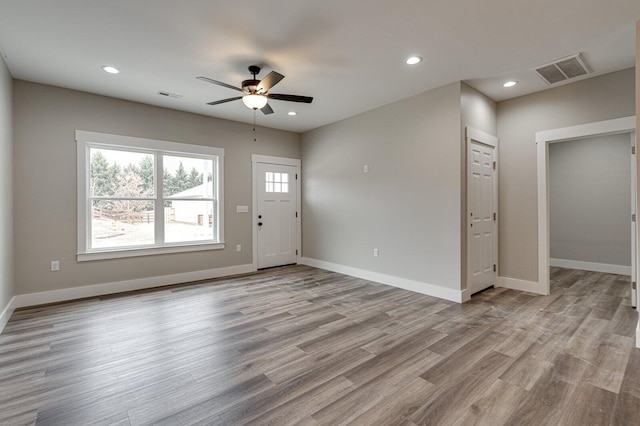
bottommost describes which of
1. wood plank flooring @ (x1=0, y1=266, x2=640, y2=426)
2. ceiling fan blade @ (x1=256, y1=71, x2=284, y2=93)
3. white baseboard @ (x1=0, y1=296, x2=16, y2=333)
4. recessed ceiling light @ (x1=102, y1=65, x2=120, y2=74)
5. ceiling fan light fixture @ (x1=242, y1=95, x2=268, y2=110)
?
wood plank flooring @ (x1=0, y1=266, x2=640, y2=426)

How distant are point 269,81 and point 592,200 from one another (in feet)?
20.5

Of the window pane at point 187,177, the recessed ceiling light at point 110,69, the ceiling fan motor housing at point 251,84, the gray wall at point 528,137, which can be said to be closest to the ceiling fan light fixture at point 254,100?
the ceiling fan motor housing at point 251,84

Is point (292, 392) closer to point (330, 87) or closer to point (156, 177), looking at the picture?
point (330, 87)

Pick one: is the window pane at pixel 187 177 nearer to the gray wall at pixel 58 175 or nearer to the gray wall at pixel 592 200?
the gray wall at pixel 58 175

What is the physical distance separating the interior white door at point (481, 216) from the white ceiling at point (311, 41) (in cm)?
95

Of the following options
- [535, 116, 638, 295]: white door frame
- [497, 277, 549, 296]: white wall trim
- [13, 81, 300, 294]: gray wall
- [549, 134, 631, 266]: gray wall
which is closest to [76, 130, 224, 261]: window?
[13, 81, 300, 294]: gray wall

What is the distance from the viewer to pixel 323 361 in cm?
246

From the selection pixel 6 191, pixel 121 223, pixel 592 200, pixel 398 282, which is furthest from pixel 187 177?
pixel 592 200

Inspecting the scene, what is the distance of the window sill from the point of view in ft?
14.0

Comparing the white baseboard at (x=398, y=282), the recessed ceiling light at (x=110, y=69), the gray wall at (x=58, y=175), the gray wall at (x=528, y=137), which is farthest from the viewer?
the white baseboard at (x=398, y=282)

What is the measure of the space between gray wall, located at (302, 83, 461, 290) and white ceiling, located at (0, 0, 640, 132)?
59 cm

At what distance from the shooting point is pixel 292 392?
206 cm

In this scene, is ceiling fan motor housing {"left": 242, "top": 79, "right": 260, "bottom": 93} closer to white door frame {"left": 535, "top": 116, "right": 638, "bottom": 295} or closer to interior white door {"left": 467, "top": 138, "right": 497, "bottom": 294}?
interior white door {"left": 467, "top": 138, "right": 497, "bottom": 294}

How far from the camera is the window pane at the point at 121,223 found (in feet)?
14.5
